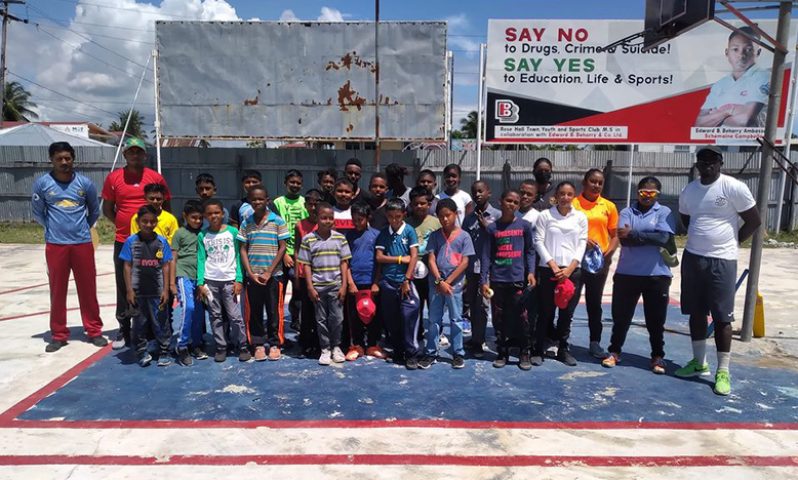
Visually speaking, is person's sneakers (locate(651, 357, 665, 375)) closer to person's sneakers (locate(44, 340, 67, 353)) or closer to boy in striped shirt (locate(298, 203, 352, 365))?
boy in striped shirt (locate(298, 203, 352, 365))

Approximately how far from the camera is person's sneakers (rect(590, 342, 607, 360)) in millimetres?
4941

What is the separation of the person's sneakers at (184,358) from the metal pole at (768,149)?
17.8 ft

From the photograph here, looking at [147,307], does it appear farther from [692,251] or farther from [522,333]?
[692,251]

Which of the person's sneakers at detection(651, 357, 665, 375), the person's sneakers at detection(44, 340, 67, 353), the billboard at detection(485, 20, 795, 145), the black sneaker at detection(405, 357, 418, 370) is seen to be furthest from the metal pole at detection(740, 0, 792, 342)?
the person's sneakers at detection(44, 340, 67, 353)

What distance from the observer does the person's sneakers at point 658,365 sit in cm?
451

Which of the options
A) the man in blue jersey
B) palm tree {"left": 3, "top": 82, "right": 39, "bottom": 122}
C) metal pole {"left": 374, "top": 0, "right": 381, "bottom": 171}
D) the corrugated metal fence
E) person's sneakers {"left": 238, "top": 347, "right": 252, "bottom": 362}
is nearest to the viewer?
person's sneakers {"left": 238, "top": 347, "right": 252, "bottom": 362}

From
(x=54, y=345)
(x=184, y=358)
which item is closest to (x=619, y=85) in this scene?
(x=184, y=358)

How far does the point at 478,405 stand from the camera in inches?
154

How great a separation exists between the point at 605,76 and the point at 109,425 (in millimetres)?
10939

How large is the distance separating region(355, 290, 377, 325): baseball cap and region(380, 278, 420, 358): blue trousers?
0.44ft

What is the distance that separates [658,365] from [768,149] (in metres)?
2.43

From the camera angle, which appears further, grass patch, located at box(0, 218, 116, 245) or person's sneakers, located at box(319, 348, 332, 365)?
grass patch, located at box(0, 218, 116, 245)

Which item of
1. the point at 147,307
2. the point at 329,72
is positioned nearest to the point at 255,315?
the point at 147,307

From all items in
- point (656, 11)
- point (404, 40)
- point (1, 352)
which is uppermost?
point (404, 40)
